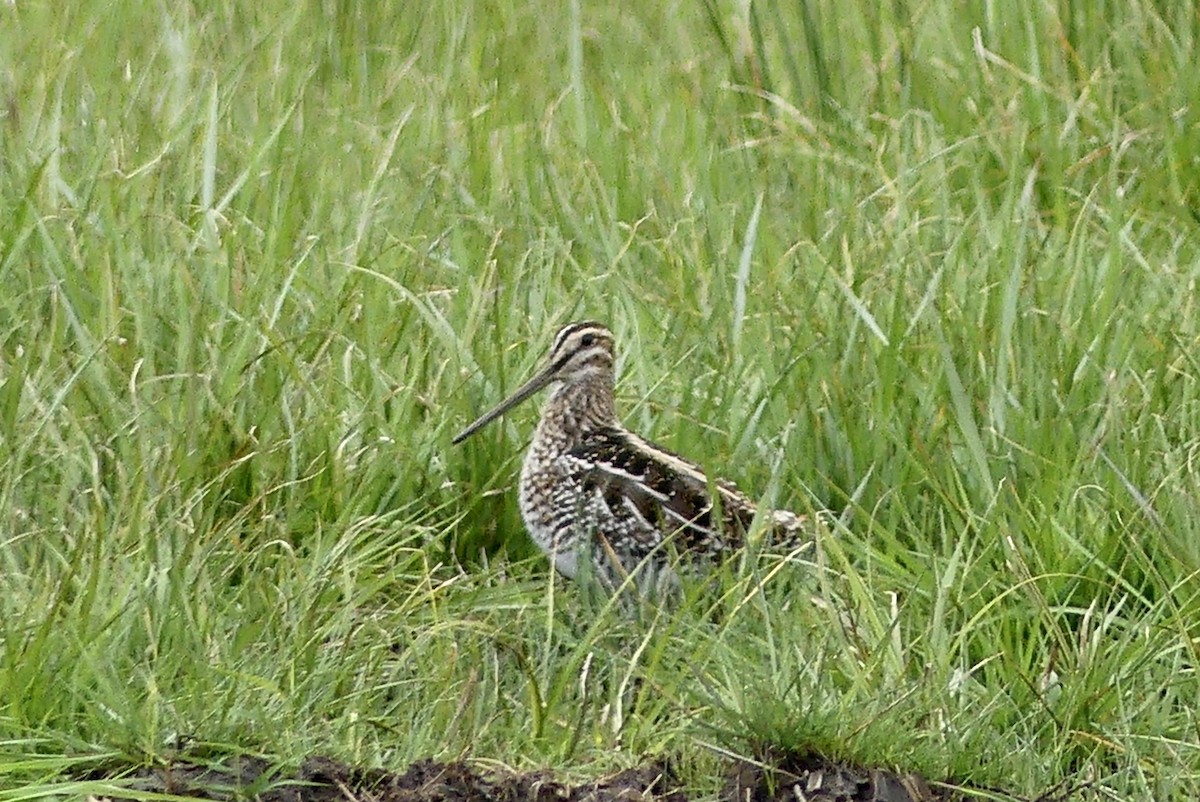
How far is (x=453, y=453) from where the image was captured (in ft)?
16.7

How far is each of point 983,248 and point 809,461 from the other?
110 centimetres

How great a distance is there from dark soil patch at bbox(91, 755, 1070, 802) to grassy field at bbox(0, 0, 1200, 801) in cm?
4

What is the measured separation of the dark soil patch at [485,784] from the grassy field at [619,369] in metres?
0.04

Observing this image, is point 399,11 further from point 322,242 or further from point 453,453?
point 453,453

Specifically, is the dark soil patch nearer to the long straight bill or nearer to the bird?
the bird

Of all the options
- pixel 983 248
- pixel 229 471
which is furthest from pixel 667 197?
pixel 229 471

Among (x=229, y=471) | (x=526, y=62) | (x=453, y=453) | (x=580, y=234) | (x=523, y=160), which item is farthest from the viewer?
(x=526, y=62)

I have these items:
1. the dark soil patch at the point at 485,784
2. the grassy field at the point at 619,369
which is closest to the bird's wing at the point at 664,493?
the grassy field at the point at 619,369

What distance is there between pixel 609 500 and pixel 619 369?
66 cm

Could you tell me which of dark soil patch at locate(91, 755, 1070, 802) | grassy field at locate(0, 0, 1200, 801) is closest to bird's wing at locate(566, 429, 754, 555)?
grassy field at locate(0, 0, 1200, 801)

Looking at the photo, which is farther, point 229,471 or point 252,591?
point 229,471

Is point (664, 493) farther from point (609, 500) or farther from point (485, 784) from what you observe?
point (485, 784)

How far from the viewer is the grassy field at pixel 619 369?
399 cm

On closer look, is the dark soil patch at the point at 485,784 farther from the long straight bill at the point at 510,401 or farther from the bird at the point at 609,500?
the long straight bill at the point at 510,401
